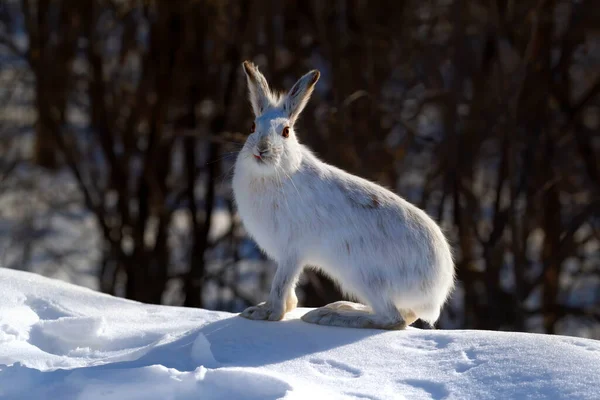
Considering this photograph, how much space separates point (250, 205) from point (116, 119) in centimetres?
Result: 549

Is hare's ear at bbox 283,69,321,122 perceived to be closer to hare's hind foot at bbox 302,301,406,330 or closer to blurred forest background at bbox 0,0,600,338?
hare's hind foot at bbox 302,301,406,330

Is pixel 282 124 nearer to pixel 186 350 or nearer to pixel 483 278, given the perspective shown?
pixel 186 350

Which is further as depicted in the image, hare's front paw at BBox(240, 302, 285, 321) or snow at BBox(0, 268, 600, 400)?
hare's front paw at BBox(240, 302, 285, 321)

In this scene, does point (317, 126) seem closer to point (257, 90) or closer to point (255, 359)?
point (257, 90)

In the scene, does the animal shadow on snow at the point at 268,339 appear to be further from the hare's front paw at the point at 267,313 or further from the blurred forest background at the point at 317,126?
the blurred forest background at the point at 317,126

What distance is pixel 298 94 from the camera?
14.0 feet

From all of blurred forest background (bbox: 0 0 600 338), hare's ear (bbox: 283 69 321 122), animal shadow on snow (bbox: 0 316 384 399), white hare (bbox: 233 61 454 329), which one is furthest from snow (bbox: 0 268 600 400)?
blurred forest background (bbox: 0 0 600 338)

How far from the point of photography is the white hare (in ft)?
13.6

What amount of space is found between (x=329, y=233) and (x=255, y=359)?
77 cm

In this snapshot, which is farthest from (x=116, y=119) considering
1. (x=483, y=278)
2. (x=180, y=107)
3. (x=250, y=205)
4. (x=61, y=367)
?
(x=61, y=367)

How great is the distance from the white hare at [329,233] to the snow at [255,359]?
6.2 inches

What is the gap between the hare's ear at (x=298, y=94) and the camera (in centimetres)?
423

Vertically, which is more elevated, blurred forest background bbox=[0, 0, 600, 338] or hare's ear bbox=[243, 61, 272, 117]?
blurred forest background bbox=[0, 0, 600, 338]

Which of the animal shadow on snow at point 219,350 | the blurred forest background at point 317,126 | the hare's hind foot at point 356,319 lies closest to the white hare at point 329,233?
the hare's hind foot at point 356,319
